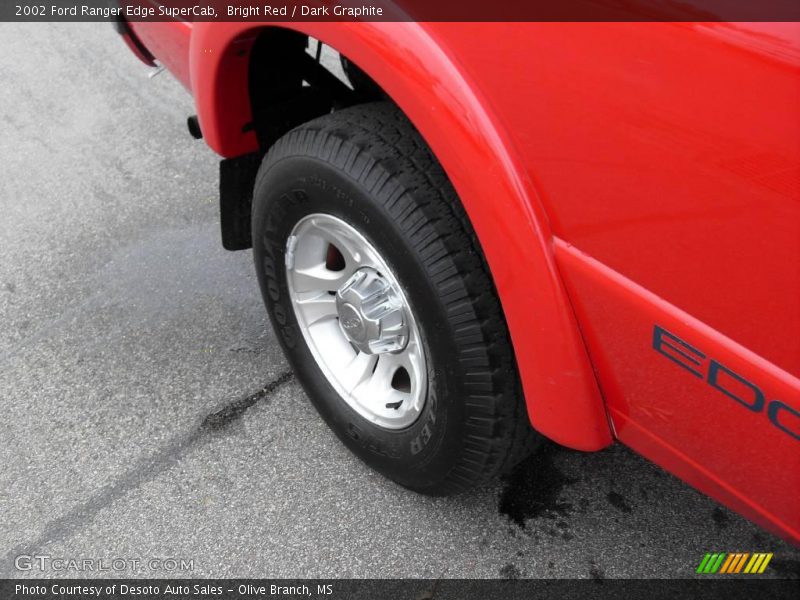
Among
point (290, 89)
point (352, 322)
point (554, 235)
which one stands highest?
point (554, 235)

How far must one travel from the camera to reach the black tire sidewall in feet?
5.81

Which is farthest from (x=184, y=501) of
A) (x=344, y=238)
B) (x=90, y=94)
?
(x=90, y=94)

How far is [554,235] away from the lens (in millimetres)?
1425

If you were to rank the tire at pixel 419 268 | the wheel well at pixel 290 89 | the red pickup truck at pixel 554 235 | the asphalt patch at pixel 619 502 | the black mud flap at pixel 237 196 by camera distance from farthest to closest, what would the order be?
the black mud flap at pixel 237 196
the wheel well at pixel 290 89
the asphalt patch at pixel 619 502
the tire at pixel 419 268
the red pickup truck at pixel 554 235

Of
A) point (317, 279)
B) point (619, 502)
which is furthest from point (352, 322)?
point (619, 502)

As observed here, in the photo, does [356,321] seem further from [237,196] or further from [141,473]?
[141,473]

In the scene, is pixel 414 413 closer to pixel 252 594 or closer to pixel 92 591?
pixel 252 594

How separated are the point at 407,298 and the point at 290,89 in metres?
0.87

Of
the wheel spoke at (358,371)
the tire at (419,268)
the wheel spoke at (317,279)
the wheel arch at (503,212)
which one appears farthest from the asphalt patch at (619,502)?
the wheel spoke at (317,279)

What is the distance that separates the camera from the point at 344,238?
6.59 feet

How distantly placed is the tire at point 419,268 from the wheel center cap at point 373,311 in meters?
0.02

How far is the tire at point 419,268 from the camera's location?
5.57 feet

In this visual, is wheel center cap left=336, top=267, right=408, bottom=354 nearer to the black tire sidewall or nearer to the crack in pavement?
the black tire sidewall

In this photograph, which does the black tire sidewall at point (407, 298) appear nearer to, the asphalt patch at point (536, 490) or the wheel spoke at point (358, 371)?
the wheel spoke at point (358, 371)
